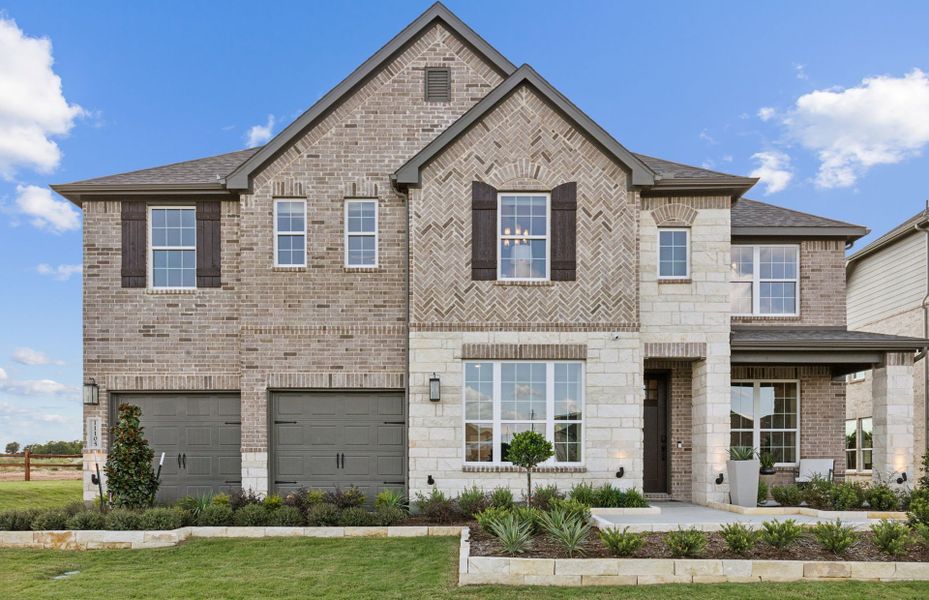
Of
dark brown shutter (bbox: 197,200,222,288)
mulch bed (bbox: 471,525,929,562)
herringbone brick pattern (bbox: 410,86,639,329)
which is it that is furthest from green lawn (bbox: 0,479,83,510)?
mulch bed (bbox: 471,525,929,562)

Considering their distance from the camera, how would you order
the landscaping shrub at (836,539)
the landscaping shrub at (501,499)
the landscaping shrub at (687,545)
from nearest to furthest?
the landscaping shrub at (687,545), the landscaping shrub at (836,539), the landscaping shrub at (501,499)

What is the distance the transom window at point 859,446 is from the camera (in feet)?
70.1

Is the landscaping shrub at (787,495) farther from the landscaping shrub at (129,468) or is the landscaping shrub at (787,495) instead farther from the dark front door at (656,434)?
the landscaping shrub at (129,468)

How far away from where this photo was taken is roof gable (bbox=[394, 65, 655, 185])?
13602 millimetres

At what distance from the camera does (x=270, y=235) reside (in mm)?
14203

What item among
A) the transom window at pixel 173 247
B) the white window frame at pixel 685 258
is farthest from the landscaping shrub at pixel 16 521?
the white window frame at pixel 685 258

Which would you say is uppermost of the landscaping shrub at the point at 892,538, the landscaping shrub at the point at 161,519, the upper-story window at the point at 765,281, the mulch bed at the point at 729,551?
the upper-story window at the point at 765,281

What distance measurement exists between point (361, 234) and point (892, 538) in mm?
10089

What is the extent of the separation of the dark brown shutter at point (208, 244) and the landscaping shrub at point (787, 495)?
11.6 metres

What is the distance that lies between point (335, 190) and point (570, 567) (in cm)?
874

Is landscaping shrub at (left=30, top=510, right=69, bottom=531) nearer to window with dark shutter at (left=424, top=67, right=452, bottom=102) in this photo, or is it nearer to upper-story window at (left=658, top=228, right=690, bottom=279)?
window with dark shutter at (left=424, top=67, right=452, bottom=102)

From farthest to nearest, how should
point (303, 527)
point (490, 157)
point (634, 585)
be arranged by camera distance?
point (490, 157) < point (303, 527) < point (634, 585)

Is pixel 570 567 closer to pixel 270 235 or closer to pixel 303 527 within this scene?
pixel 303 527

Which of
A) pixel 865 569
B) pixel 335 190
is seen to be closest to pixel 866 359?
pixel 865 569
